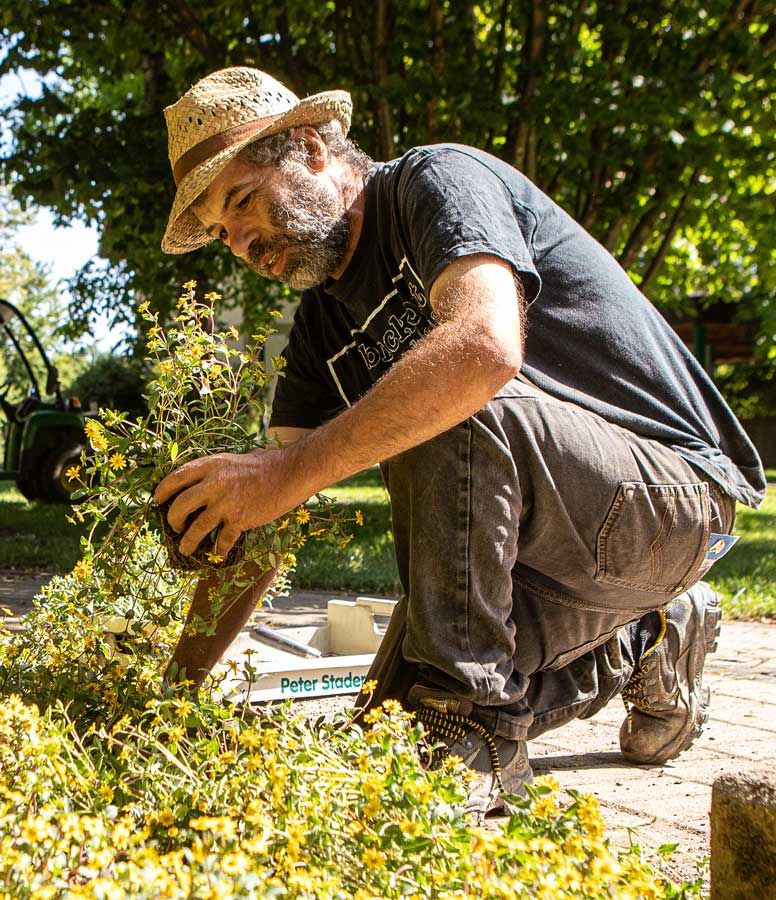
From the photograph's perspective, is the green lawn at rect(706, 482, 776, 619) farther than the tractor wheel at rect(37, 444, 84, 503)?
No

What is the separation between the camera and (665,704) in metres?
2.66

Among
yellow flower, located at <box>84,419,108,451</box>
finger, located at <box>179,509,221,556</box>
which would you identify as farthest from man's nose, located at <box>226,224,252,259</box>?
finger, located at <box>179,509,221,556</box>

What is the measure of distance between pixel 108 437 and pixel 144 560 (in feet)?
2.18

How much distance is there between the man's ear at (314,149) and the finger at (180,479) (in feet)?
2.73

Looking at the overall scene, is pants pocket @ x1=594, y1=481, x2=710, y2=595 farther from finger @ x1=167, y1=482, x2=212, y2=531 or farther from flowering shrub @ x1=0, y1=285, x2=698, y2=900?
finger @ x1=167, y1=482, x2=212, y2=531

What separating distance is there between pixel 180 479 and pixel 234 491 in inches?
4.7

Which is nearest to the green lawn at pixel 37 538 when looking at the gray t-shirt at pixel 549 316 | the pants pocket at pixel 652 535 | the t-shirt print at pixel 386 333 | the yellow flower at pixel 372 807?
the t-shirt print at pixel 386 333

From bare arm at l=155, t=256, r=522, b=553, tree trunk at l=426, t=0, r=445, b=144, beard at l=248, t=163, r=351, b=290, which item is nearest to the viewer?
bare arm at l=155, t=256, r=522, b=553

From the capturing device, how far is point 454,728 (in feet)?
6.97

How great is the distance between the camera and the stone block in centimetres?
129

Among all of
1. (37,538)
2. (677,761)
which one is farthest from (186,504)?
(37,538)

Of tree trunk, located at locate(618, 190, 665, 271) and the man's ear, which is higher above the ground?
the man's ear

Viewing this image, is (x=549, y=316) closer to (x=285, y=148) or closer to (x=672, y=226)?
(x=285, y=148)

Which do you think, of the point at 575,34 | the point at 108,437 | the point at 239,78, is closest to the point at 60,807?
the point at 108,437
